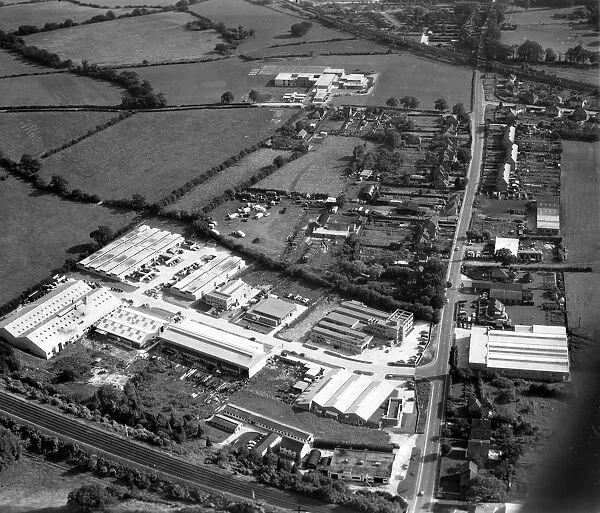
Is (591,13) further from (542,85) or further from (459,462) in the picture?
(459,462)

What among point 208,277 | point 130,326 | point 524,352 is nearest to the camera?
point 524,352

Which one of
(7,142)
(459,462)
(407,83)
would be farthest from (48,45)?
(459,462)

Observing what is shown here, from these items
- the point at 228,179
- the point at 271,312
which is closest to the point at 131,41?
the point at 228,179

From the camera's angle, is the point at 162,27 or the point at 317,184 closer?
the point at 317,184

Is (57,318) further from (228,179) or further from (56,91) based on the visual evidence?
(56,91)

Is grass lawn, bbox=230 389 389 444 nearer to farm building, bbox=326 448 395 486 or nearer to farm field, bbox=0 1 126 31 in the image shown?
farm building, bbox=326 448 395 486

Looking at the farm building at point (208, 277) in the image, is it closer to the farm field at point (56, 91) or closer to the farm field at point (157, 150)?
the farm field at point (157, 150)

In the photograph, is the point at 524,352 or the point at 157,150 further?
the point at 157,150
